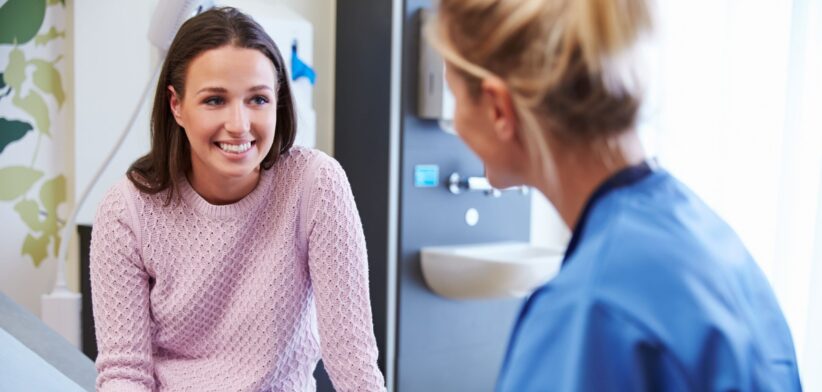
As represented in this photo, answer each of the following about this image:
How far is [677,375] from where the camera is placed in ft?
1.81

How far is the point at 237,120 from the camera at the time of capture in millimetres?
1261

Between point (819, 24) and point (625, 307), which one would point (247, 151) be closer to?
point (625, 307)

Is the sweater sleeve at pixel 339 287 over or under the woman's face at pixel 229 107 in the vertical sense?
under

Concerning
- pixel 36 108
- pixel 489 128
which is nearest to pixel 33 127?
pixel 36 108

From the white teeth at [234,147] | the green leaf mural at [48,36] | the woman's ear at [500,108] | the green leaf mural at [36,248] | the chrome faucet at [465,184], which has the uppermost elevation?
the green leaf mural at [48,36]

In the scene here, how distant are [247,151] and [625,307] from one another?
859 mm

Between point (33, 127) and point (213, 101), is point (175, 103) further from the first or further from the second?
point (33, 127)

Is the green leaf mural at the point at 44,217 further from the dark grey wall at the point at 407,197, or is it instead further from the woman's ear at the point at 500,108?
the woman's ear at the point at 500,108

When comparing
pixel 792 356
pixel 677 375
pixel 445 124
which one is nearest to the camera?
pixel 677 375

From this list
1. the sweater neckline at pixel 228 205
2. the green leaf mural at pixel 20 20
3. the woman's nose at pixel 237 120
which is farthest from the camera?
the green leaf mural at pixel 20 20

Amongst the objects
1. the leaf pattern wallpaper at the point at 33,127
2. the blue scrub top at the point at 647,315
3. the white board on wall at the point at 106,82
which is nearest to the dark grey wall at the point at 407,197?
the white board on wall at the point at 106,82

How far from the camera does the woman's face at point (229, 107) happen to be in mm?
1266

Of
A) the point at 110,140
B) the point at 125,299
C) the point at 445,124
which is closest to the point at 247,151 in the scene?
the point at 125,299

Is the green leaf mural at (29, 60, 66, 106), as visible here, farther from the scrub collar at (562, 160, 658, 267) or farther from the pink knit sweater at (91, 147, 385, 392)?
the scrub collar at (562, 160, 658, 267)
